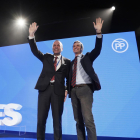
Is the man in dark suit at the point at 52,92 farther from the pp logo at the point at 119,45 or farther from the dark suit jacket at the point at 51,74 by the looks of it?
the pp logo at the point at 119,45

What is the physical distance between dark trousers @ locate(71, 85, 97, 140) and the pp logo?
1.69 meters

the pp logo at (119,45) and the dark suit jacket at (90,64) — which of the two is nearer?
the dark suit jacket at (90,64)

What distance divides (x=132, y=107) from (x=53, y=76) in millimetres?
1880

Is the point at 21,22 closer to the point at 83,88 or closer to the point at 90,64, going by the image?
the point at 90,64

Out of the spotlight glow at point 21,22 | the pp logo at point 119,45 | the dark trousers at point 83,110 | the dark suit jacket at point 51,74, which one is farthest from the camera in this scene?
the spotlight glow at point 21,22

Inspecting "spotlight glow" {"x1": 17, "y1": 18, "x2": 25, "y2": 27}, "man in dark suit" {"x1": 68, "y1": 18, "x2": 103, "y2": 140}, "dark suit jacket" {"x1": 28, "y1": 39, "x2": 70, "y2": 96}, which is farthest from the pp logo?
"spotlight glow" {"x1": 17, "y1": 18, "x2": 25, "y2": 27}

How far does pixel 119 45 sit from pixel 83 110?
→ 79.3 inches

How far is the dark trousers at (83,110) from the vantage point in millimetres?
1412

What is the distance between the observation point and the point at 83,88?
156 centimetres

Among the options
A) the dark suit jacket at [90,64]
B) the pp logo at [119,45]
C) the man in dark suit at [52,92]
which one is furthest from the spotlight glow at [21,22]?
the dark suit jacket at [90,64]

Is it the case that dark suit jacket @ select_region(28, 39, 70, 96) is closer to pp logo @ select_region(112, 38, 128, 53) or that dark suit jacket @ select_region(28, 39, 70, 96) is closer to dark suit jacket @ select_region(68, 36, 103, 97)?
dark suit jacket @ select_region(68, 36, 103, 97)

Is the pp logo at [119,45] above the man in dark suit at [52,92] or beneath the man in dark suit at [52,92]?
above

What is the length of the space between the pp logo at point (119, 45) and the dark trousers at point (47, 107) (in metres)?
1.96

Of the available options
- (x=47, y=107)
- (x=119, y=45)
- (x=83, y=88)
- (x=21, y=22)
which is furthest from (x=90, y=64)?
(x=21, y=22)
